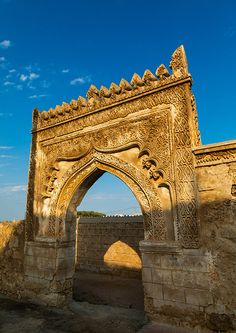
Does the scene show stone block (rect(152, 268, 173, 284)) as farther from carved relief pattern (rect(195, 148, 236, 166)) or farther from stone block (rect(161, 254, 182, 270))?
carved relief pattern (rect(195, 148, 236, 166))

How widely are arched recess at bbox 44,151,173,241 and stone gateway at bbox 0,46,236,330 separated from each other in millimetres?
20

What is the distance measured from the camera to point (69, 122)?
6.41 meters

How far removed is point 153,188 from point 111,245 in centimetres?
696

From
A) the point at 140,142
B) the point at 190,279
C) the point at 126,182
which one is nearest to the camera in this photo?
the point at 190,279

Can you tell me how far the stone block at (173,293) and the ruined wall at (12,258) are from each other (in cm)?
378

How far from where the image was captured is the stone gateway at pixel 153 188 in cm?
403

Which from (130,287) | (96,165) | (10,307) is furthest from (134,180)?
(130,287)

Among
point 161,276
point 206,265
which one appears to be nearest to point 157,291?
point 161,276

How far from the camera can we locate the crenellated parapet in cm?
493

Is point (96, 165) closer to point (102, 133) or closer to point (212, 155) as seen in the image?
point (102, 133)

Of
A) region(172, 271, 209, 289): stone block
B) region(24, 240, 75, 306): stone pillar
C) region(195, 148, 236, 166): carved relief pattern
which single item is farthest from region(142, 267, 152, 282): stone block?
region(24, 240, 75, 306): stone pillar

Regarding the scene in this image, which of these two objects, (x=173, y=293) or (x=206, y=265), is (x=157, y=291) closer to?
(x=173, y=293)

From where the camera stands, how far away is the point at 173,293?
4215 millimetres

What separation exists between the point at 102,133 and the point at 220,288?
3.73 metres
